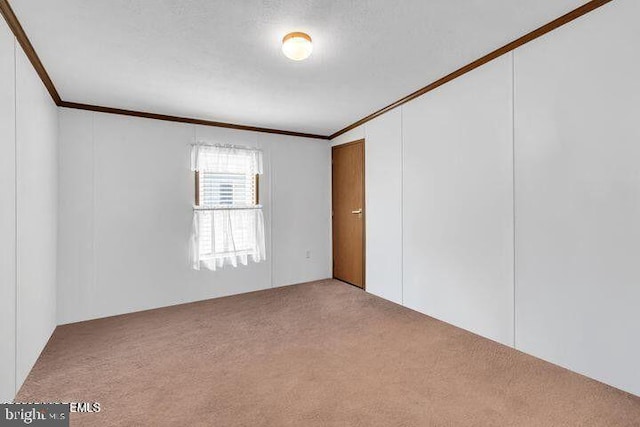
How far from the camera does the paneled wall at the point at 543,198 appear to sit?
1.81m

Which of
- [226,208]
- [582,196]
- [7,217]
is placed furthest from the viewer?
[226,208]

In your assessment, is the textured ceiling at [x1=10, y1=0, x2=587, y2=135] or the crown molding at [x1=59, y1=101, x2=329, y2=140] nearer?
the textured ceiling at [x1=10, y1=0, x2=587, y2=135]

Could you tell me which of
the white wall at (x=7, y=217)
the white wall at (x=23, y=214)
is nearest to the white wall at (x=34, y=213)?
the white wall at (x=23, y=214)

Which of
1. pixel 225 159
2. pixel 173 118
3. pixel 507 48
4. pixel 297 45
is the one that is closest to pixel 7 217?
pixel 297 45

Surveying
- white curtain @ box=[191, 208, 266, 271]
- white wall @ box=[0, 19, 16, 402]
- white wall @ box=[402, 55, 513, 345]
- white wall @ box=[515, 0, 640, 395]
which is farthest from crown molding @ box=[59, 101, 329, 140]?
white wall @ box=[515, 0, 640, 395]

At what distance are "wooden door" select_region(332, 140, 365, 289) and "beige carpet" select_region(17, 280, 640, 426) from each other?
1.24 metres

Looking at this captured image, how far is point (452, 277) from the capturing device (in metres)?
2.91

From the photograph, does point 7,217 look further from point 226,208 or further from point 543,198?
point 543,198

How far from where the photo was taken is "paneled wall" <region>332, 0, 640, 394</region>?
71.4 inches

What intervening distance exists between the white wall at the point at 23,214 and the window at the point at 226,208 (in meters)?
1.42

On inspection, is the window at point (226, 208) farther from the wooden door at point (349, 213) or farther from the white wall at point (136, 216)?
the wooden door at point (349, 213)

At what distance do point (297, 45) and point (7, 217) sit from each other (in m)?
2.08

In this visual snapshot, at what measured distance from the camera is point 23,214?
6.65 ft

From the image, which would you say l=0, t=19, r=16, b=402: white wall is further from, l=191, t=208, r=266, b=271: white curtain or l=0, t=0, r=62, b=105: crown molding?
l=191, t=208, r=266, b=271: white curtain
